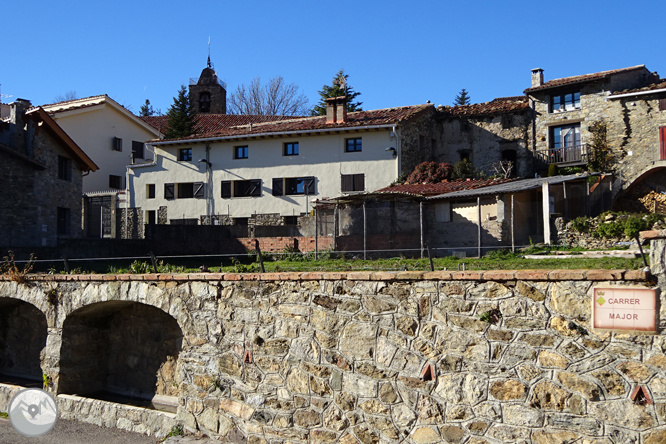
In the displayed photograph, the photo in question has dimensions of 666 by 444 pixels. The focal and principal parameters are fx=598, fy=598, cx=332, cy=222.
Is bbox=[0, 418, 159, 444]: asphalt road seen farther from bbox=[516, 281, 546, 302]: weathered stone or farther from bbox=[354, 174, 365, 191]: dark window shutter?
bbox=[354, 174, 365, 191]: dark window shutter

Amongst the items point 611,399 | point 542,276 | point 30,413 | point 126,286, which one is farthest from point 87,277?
point 611,399

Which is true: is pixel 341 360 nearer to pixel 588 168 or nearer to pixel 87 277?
pixel 87 277

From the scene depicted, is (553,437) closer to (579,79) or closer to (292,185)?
(292,185)

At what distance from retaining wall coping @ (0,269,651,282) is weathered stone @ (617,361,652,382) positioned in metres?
0.92

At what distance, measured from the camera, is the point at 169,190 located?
3262 cm

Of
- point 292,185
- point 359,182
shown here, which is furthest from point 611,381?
point 292,185

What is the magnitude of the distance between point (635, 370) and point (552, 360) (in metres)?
0.88

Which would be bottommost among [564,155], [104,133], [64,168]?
[64,168]

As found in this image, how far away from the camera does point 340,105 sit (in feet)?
100

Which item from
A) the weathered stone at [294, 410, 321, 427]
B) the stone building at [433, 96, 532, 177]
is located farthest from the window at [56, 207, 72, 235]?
the weathered stone at [294, 410, 321, 427]

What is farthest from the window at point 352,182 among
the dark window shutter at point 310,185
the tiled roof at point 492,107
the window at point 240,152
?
the tiled roof at point 492,107

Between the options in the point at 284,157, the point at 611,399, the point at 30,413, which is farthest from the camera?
the point at 284,157

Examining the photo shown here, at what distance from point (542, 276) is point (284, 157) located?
80.2ft

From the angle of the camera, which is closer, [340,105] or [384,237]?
[384,237]
